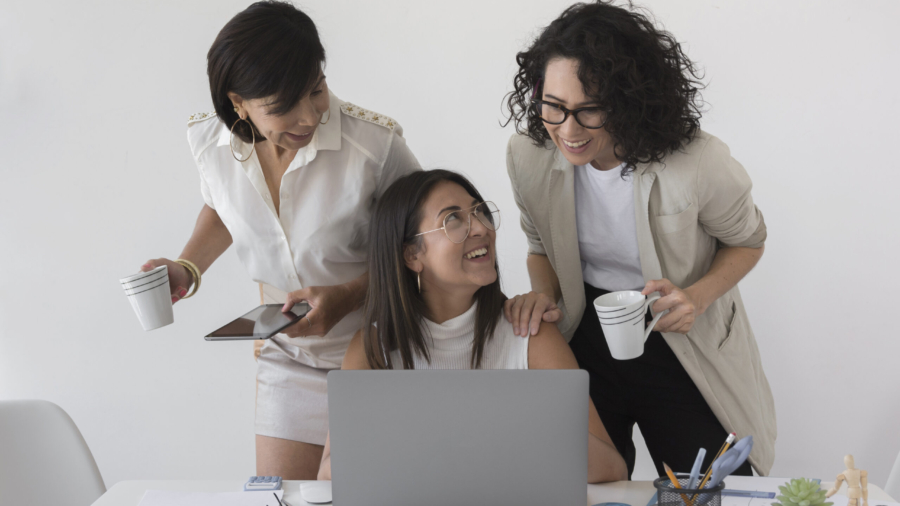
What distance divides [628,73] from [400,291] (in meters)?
0.76

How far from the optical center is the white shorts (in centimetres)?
196

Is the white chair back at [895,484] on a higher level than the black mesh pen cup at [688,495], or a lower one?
lower

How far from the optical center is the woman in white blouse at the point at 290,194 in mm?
1526

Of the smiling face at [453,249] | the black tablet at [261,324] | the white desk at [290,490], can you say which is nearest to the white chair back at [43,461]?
the white desk at [290,490]

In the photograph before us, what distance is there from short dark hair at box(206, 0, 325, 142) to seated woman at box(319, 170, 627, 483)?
391mm

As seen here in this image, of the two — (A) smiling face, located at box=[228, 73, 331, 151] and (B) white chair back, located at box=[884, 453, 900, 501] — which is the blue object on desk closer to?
(A) smiling face, located at box=[228, 73, 331, 151]

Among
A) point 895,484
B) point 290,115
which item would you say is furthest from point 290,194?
point 895,484

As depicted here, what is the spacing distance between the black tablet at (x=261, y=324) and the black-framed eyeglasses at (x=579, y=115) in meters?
0.75

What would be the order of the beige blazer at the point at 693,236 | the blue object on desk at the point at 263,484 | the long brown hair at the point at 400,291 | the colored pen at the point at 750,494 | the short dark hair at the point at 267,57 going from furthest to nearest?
1. the long brown hair at the point at 400,291
2. the beige blazer at the point at 693,236
3. the short dark hair at the point at 267,57
4. the blue object on desk at the point at 263,484
5. the colored pen at the point at 750,494

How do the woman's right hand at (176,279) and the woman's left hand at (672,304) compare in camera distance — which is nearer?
the woman's left hand at (672,304)

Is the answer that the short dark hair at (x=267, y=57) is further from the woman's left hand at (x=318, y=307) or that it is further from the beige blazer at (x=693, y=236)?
the beige blazer at (x=693, y=236)

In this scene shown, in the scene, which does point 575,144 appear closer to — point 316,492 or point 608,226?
point 608,226

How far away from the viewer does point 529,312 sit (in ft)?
5.64

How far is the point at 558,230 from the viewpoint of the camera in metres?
1.80
